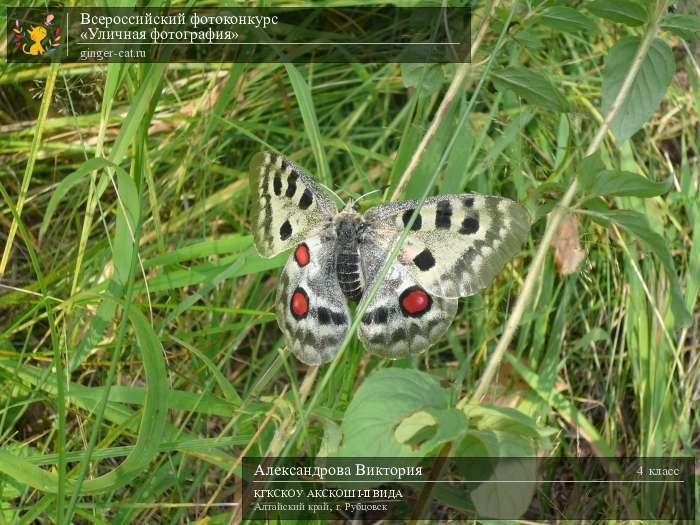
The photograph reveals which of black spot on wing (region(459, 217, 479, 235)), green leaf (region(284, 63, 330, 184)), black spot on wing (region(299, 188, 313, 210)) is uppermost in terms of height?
green leaf (region(284, 63, 330, 184))

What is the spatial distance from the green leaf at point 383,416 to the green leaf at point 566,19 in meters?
0.83

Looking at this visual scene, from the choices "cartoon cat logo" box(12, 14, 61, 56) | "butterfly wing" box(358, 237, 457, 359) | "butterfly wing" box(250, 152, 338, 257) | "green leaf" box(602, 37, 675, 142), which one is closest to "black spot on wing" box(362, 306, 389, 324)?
"butterfly wing" box(358, 237, 457, 359)

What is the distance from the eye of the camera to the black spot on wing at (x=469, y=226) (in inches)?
57.7

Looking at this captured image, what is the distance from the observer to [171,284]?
183 centimetres

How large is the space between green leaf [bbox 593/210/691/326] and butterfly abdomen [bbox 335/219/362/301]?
19.5 inches

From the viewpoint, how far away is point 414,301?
60.2 inches

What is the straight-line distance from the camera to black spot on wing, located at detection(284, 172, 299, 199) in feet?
5.19

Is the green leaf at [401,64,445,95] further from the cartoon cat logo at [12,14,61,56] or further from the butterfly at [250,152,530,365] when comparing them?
the cartoon cat logo at [12,14,61,56]

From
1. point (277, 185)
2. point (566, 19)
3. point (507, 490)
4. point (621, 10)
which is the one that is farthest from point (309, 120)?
point (507, 490)

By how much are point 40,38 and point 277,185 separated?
1.04 meters

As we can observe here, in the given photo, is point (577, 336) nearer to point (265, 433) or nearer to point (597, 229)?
point (597, 229)

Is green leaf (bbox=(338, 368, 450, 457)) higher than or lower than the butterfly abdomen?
lower

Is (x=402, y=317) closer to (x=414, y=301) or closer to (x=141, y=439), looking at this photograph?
(x=414, y=301)
